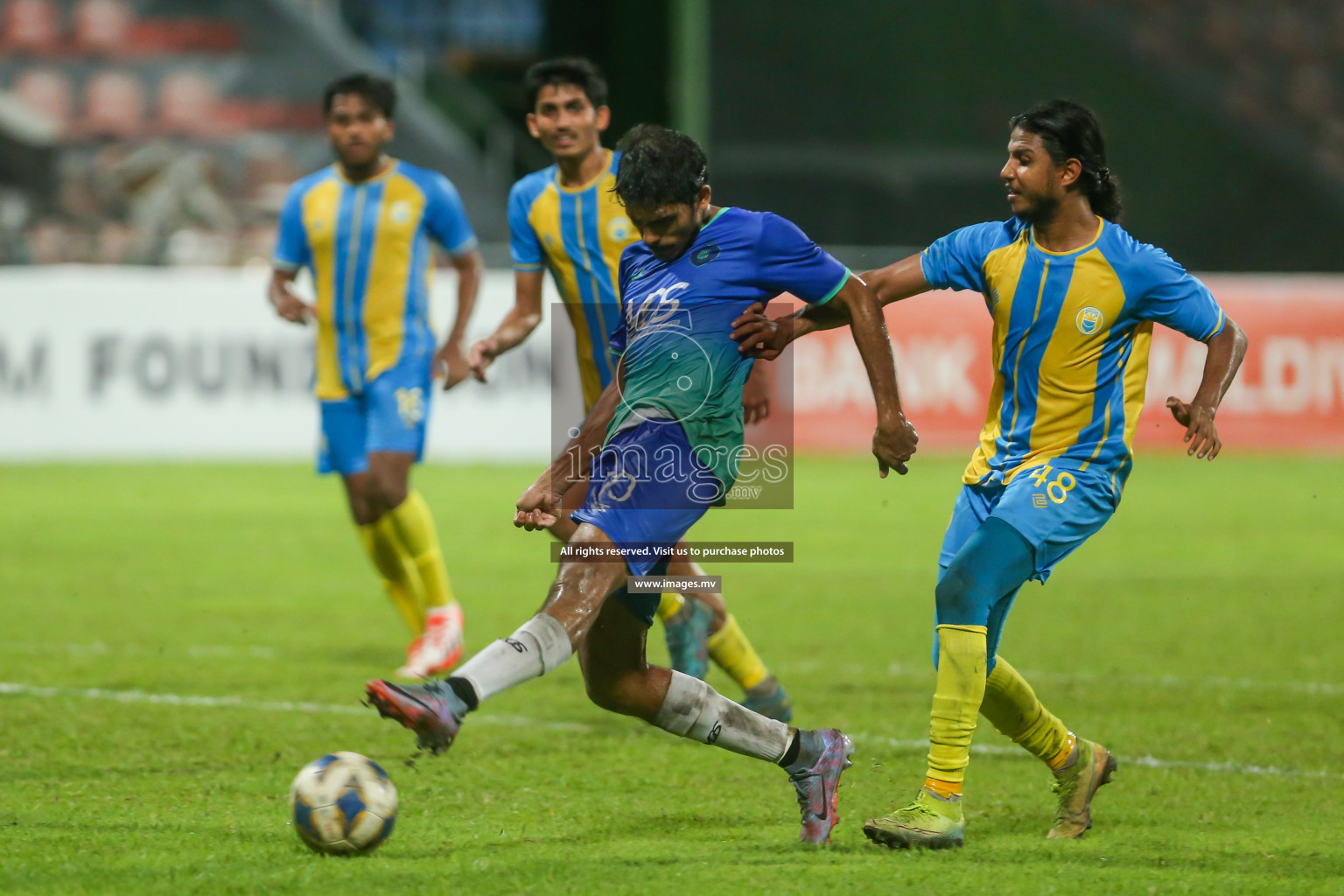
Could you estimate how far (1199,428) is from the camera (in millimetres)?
4785

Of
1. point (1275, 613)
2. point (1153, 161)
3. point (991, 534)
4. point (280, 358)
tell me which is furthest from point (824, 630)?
point (1153, 161)

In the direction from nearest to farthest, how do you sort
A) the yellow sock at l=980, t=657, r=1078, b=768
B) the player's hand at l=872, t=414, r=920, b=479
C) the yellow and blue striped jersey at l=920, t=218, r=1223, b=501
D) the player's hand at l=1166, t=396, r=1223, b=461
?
the player's hand at l=872, t=414, r=920, b=479 < the player's hand at l=1166, t=396, r=1223, b=461 < the yellow and blue striped jersey at l=920, t=218, r=1223, b=501 < the yellow sock at l=980, t=657, r=1078, b=768

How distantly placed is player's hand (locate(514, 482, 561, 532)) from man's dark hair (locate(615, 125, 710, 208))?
2.52 feet

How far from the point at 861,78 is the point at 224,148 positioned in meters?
9.81

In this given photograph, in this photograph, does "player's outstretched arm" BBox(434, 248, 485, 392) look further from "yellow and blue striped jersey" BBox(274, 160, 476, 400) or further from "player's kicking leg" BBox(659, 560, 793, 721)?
"player's kicking leg" BBox(659, 560, 793, 721)

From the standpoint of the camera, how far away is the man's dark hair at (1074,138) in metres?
4.95

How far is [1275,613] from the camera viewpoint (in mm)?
9617

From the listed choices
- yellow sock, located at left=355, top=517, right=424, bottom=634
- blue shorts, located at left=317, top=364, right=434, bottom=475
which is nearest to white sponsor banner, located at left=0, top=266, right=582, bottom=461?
blue shorts, located at left=317, top=364, right=434, bottom=475

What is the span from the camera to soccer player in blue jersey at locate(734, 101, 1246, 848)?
15.7ft

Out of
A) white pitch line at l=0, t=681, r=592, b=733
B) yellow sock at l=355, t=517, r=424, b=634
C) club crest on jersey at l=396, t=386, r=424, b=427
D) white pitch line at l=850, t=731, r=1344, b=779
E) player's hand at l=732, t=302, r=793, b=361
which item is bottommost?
white pitch line at l=0, t=681, r=592, b=733

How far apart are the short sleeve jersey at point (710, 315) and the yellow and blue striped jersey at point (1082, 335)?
548 mm

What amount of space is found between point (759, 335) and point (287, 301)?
3.94 metres

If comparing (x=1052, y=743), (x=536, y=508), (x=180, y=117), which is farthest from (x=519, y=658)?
(x=180, y=117)

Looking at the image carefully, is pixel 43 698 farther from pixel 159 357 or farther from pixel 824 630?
pixel 159 357
